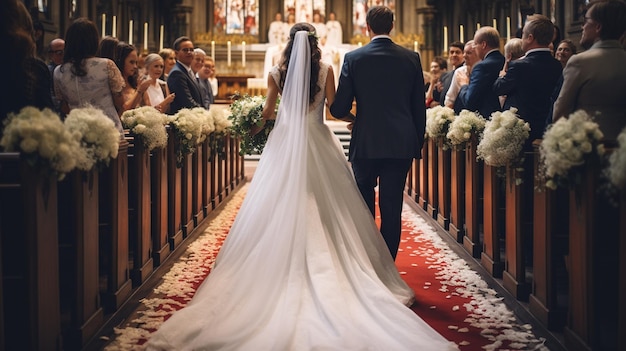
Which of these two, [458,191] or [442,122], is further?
[442,122]

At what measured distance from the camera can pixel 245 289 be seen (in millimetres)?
3977

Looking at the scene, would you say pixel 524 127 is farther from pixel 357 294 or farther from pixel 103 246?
pixel 103 246

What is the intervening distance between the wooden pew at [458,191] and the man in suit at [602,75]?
8.39 feet

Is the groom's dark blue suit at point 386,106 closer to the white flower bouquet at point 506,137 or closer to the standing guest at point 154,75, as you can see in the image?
the white flower bouquet at point 506,137

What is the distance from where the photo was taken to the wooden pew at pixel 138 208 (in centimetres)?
510

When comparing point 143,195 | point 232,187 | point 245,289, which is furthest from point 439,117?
point 232,187

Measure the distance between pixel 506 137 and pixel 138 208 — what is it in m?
2.53

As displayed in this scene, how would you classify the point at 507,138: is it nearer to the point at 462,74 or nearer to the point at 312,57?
the point at 312,57

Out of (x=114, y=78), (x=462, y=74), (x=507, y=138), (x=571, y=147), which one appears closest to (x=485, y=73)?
(x=507, y=138)

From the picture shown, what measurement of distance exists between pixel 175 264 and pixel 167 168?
85cm

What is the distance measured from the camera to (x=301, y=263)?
13.4 ft

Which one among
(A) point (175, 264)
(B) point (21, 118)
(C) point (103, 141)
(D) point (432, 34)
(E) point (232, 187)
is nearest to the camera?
(B) point (21, 118)

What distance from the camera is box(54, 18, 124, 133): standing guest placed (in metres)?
4.76

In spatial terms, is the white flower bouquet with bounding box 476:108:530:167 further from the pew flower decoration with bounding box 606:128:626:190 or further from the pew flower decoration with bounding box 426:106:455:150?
the pew flower decoration with bounding box 426:106:455:150
